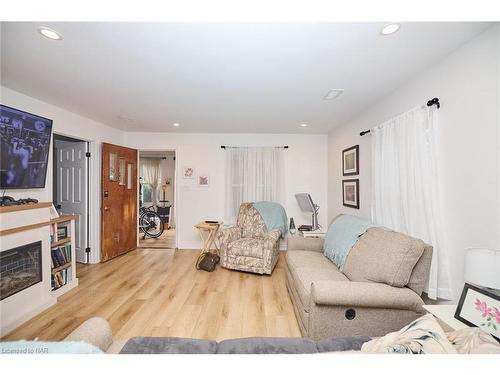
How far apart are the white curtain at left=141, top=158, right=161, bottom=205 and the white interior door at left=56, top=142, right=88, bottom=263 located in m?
3.36

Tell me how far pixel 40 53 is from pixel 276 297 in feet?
10.4

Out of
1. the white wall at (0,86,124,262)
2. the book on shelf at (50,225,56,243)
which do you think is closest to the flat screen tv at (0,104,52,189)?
the white wall at (0,86,124,262)

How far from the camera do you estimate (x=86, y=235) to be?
12.1 feet

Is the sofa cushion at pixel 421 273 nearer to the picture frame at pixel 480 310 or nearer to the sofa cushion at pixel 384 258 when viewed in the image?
the sofa cushion at pixel 384 258

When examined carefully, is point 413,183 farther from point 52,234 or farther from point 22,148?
point 52,234

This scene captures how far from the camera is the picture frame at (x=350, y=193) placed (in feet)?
10.6

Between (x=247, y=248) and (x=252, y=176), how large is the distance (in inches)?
64.2

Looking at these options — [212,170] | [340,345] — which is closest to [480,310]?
[340,345]

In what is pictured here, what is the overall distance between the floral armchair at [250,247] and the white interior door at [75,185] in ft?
7.74

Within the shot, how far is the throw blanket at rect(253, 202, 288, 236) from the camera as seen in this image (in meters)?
3.88

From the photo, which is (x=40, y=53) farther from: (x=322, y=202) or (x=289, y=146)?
(x=322, y=202)

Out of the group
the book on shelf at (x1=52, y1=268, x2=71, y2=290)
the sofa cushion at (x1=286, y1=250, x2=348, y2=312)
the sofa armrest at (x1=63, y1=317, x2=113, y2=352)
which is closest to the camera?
the sofa armrest at (x1=63, y1=317, x2=113, y2=352)

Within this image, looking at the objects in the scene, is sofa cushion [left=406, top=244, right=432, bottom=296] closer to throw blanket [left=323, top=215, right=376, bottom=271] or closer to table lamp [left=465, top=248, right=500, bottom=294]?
table lamp [left=465, top=248, right=500, bottom=294]

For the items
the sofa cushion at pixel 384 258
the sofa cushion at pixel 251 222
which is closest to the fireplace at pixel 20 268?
the sofa cushion at pixel 251 222
